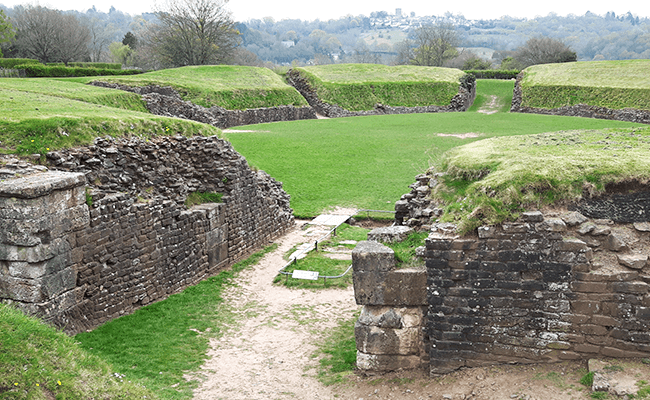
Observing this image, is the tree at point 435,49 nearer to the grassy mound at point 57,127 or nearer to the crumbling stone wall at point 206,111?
the crumbling stone wall at point 206,111

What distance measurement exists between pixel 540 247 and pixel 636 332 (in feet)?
5.07

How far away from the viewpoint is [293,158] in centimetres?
2500

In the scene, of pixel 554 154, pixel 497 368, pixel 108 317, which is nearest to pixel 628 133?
pixel 554 154

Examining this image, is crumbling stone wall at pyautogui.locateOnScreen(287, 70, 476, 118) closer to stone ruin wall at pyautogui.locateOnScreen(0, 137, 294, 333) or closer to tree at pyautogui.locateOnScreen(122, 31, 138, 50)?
stone ruin wall at pyautogui.locateOnScreen(0, 137, 294, 333)

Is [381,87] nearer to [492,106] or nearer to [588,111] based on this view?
[492,106]

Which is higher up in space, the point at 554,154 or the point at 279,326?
the point at 554,154

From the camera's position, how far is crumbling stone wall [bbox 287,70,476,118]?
1807 inches

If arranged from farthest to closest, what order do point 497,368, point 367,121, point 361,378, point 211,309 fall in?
point 367,121 → point 211,309 → point 361,378 → point 497,368

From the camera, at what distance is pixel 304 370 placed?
27.5 feet

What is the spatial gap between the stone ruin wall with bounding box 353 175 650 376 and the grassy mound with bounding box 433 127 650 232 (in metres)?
0.26

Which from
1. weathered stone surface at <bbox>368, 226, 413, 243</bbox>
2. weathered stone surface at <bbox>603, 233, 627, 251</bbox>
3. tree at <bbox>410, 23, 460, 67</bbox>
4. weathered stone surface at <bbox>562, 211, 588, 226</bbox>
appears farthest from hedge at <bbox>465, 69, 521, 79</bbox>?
weathered stone surface at <bbox>603, 233, 627, 251</bbox>

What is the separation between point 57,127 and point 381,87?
4214cm

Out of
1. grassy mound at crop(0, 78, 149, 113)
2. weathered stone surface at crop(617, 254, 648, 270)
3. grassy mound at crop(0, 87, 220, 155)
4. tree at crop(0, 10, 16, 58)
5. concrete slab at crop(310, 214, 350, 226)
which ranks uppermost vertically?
tree at crop(0, 10, 16, 58)

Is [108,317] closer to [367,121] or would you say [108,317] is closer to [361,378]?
[361,378]
